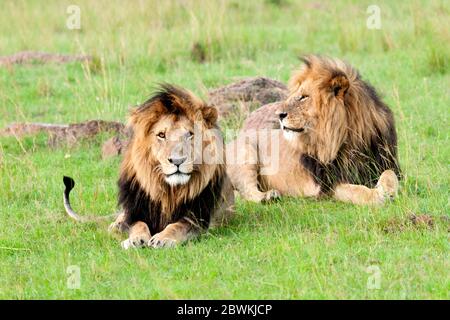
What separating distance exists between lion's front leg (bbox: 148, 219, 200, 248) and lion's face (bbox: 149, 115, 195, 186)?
0.28 metres

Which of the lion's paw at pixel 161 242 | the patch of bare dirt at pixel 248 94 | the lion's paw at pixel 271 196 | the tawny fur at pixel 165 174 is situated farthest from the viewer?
the patch of bare dirt at pixel 248 94

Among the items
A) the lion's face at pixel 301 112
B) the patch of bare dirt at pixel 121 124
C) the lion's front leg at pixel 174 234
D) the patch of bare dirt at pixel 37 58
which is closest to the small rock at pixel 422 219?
the lion's face at pixel 301 112

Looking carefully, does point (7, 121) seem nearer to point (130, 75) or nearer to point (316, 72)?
point (130, 75)

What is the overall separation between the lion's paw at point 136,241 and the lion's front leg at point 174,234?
4 cm

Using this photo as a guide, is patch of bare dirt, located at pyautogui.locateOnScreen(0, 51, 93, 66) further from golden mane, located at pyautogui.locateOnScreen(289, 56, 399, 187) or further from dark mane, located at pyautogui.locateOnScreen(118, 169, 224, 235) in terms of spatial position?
dark mane, located at pyautogui.locateOnScreen(118, 169, 224, 235)

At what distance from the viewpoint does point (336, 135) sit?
7.61m

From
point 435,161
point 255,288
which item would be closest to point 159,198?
point 255,288

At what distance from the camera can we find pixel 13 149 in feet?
32.0

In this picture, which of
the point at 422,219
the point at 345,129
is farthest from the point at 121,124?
the point at 422,219

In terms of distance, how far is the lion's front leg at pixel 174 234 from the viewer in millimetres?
6531

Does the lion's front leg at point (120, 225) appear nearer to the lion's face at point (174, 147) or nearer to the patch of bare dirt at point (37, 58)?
the lion's face at point (174, 147)

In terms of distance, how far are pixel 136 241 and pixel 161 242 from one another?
17 cm

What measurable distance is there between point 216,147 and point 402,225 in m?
1.32
